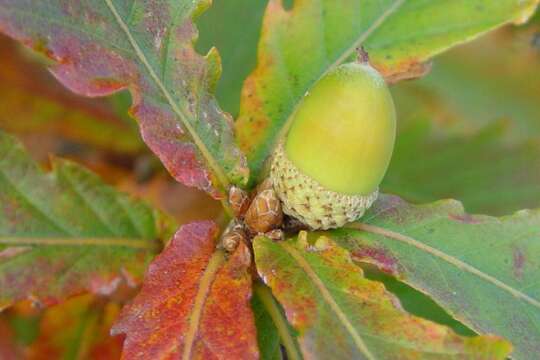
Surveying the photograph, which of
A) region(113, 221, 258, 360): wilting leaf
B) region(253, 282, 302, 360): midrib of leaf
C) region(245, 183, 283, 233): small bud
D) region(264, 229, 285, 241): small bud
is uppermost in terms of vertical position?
region(245, 183, 283, 233): small bud

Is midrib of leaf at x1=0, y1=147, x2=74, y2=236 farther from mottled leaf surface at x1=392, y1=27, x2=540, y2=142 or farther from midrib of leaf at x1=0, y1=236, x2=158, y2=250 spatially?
mottled leaf surface at x1=392, y1=27, x2=540, y2=142

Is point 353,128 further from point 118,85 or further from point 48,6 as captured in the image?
point 48,6

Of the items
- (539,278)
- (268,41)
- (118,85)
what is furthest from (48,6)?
(539,278)

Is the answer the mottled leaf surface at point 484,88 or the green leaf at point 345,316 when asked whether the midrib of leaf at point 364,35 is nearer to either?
the green leaf at point 345,316

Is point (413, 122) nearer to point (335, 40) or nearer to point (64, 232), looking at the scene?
point (335, 40)

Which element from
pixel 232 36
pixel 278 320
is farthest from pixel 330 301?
pixel 232 36

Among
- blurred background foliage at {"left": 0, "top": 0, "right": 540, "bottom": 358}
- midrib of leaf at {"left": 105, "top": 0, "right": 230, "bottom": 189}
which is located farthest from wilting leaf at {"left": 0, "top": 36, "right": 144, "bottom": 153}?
midrib of leaf at {"left": 105, "top": 0, "right": 230, "bottom": 189}
